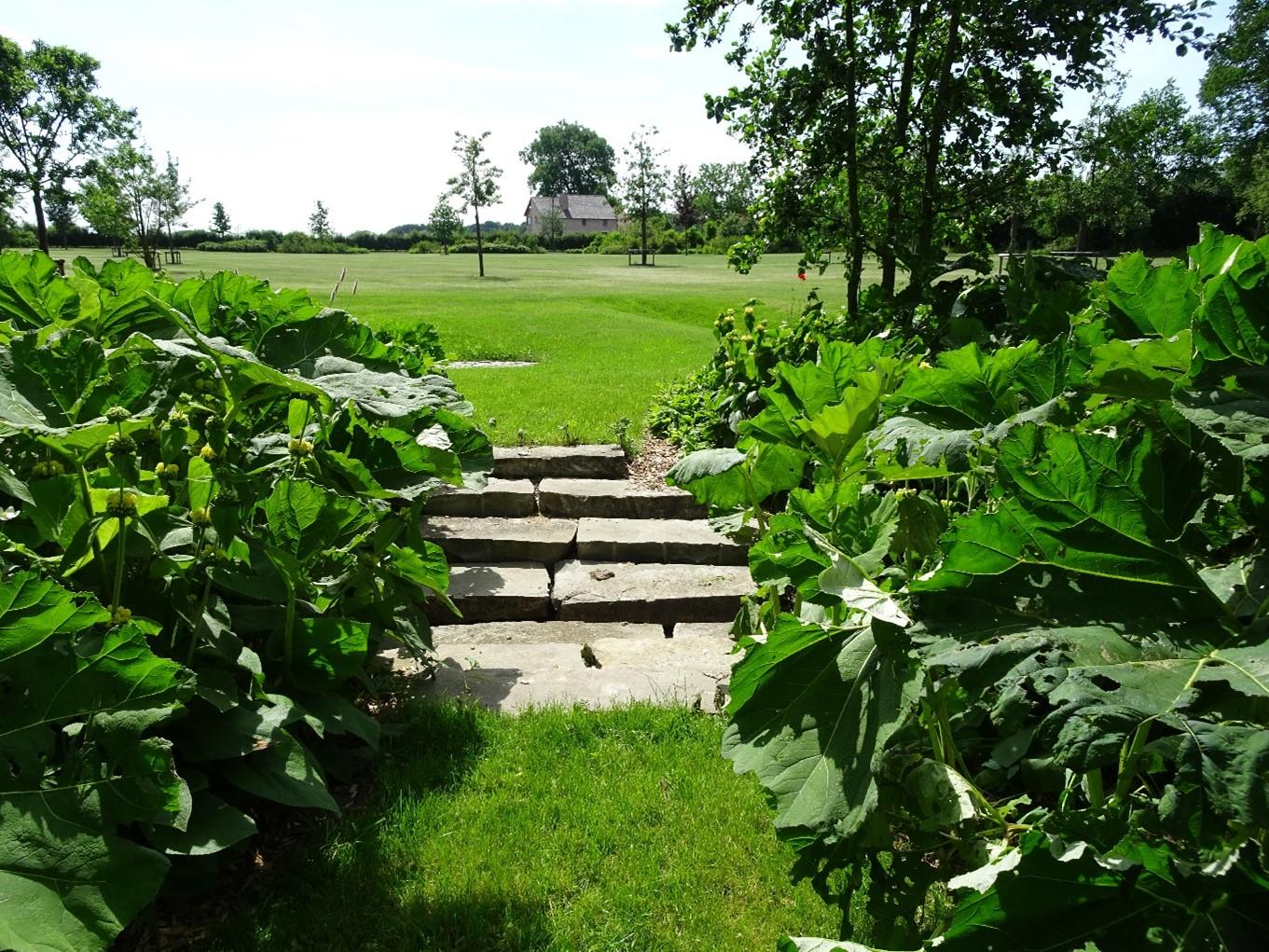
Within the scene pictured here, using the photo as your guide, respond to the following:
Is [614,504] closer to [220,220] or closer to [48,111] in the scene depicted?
[48,111]

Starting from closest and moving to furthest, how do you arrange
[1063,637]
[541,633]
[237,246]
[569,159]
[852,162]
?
[1063,637], [541,633], [852,162], [237,246], [569,159]

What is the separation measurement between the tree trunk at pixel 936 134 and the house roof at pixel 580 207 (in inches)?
3994

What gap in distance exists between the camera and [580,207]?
108438 millimetres

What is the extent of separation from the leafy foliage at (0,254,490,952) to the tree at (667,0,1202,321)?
4.12m

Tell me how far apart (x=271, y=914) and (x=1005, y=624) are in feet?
6.46

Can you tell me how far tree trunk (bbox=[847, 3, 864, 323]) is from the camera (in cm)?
630

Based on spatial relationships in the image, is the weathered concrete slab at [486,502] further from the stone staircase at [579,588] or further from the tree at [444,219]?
the tree at [444,219]

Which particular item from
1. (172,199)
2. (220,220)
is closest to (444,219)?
(172,199)

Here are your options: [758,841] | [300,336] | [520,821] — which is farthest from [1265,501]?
[300,336]

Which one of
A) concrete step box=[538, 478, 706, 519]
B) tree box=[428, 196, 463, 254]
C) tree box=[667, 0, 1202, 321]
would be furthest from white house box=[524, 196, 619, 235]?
concrete step box=[538, 478, 706, 519]

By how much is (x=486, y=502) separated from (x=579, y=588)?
1.28m

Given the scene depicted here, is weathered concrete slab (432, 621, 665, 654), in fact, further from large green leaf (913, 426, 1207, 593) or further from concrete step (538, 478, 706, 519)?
large green leaf (913, 426, 1207, 593)

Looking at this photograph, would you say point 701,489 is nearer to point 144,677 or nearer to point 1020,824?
point 1020,824

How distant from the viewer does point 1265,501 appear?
1.09 metres
